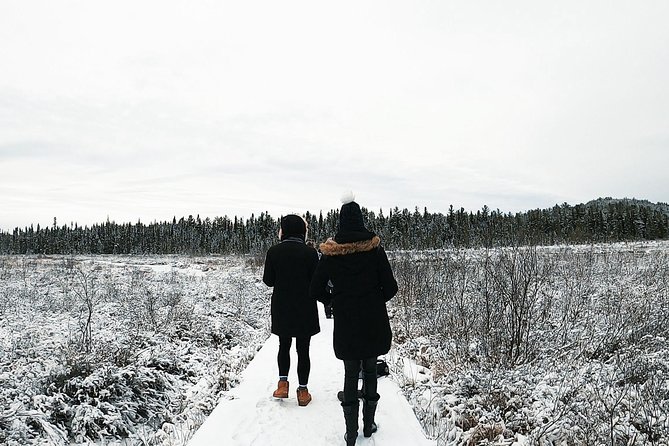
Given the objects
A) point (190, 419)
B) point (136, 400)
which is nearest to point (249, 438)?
point (190, 419)

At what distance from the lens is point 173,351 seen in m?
7.31

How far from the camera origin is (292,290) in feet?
15.2

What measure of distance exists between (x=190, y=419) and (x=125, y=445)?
2.55 feet

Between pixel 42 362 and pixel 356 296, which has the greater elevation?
pixel 356 296

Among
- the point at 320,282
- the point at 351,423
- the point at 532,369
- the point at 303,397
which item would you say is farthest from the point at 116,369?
the point at 532,369

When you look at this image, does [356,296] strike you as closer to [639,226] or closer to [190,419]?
[190,419]

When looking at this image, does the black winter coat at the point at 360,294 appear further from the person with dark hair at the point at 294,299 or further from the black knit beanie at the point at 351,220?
the person with dark hair at the point at 294,299

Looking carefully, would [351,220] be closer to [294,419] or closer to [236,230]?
[294,419]

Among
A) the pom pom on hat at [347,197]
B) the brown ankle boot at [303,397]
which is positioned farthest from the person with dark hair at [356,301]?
the brown ankle boot at [303,397]

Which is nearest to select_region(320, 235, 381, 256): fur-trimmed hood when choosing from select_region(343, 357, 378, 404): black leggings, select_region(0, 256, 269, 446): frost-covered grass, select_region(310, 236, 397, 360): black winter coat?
select_region(310, 236, 397, 360): black winter coat

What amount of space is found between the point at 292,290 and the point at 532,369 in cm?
334

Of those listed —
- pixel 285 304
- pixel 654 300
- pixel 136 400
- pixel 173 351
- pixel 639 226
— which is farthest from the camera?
pixel 639 226

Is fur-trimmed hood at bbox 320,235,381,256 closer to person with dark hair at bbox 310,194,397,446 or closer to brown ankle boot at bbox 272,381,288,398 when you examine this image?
person with dark hair at bbox 310,194,397,446

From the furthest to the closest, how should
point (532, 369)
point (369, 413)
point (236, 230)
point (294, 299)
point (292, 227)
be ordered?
point (236, 230) < point (532, 369) < point (292, 227) < point (294, 299) < point (369, 413)
